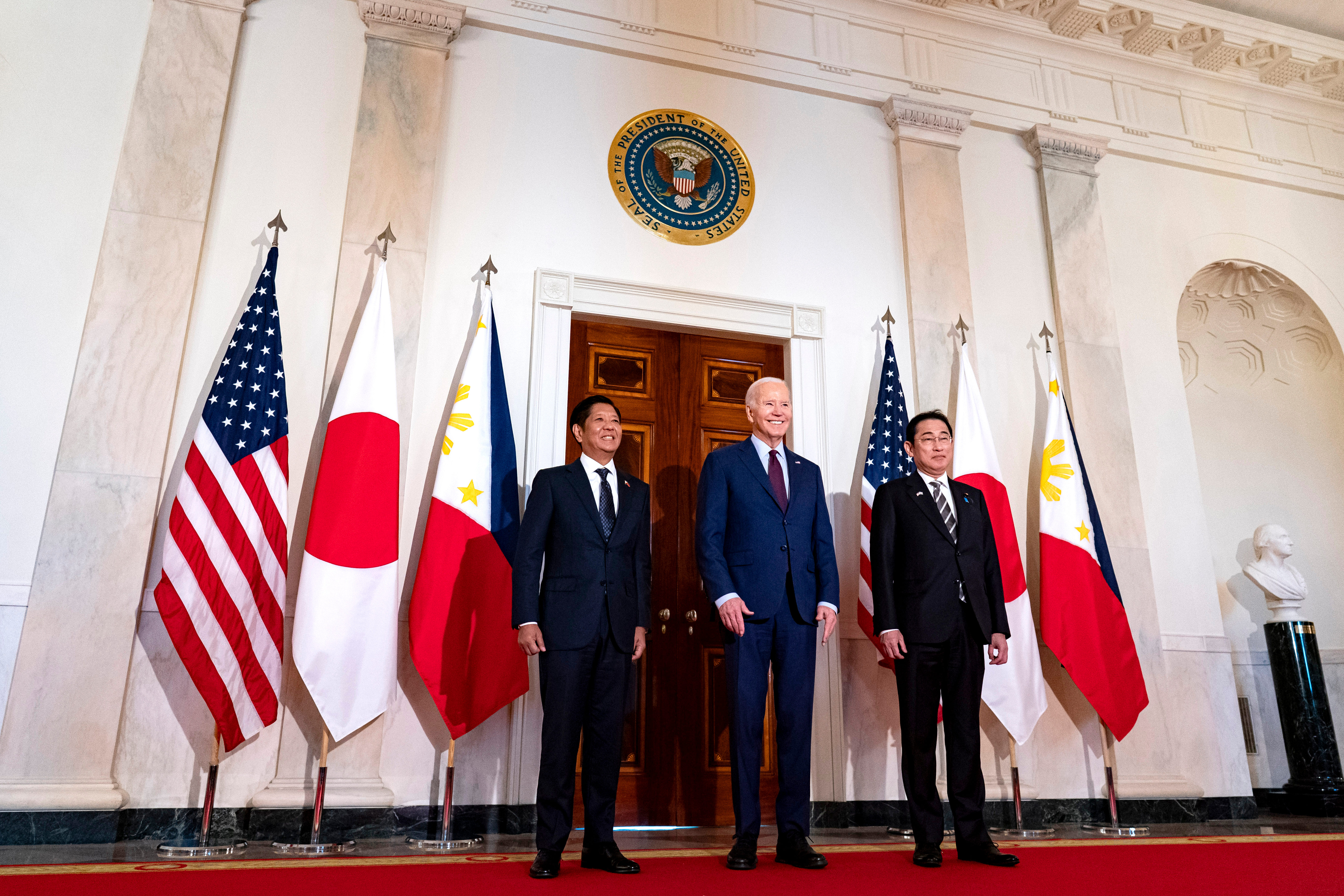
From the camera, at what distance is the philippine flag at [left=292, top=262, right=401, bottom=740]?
12.4 feet

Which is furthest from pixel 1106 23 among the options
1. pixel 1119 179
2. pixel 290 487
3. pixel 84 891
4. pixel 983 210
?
pixel 84 891

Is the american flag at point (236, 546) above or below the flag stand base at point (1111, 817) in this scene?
above

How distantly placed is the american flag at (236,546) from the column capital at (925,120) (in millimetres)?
3957

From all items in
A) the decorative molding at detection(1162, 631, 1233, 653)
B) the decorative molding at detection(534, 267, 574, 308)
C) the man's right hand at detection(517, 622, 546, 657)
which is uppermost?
the decorative molding at detection(534, 267, 574, 308)

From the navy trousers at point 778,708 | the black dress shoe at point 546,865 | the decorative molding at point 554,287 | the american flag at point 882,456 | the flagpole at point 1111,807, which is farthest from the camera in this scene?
the decorative molding at point 554,287

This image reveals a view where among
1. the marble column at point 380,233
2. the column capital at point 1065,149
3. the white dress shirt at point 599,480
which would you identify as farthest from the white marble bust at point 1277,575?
the marble column at point 380,233

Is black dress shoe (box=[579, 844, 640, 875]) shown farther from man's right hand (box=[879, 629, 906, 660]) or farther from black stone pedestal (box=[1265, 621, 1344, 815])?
black stone pedestal (box=[1265, 621, 1344, 815])

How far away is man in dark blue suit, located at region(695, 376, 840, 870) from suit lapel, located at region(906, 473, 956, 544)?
0.35 meters

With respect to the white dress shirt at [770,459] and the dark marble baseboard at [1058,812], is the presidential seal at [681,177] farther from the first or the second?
the dark marble baseboard at [1058,812]

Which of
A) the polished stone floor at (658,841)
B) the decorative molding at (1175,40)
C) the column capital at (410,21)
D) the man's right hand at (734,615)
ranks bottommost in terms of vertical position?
the polished stone floor at (658,841)

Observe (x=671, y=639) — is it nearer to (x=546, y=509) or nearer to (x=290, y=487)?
(x=546, y=509)

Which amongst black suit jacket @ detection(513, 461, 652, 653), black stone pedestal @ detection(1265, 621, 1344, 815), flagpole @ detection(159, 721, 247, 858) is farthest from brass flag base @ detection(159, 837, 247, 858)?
black stone pedestal @ detection(1265, 621, 1344, 815)

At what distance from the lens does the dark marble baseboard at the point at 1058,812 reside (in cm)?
450

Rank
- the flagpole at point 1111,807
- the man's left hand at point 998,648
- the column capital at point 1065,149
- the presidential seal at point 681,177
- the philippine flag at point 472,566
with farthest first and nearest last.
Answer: the column capital at point 1065,149, the presidential seal at point 681,177, the flagpole at point 1111,807, the philippine flag at point 472,566, the man's left hand at point 998,648
